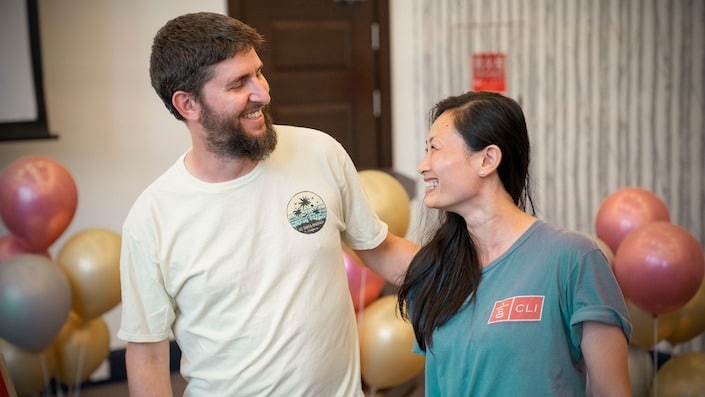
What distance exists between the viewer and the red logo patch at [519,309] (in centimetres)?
151

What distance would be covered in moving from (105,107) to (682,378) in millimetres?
2903

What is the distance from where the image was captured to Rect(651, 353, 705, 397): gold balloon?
9.54 feet

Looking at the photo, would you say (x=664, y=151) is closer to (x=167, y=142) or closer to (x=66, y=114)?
(x=167, y=142)

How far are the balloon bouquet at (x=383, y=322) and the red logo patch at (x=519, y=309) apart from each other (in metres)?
1.43

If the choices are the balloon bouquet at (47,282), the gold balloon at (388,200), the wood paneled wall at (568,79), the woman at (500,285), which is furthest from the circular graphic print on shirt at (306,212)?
the wood paneled wall at (568,79)

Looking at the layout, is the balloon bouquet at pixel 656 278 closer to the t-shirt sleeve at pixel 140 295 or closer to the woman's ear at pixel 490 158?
the woman's ear at pixel 490 158

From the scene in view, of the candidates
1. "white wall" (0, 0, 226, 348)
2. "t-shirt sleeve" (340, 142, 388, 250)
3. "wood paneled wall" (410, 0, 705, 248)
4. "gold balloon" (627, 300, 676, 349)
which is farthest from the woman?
"wood paneled wall" (410, 0, 705, 248)

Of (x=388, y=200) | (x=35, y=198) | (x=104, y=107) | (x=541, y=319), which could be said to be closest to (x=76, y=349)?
(x=35, y=198)

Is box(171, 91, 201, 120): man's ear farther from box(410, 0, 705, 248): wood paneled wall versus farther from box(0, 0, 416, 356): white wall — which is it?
box(410, 0, 705, 248): wood paneled wall

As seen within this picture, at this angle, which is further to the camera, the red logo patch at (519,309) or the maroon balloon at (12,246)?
the maroon balloon at (12,246)

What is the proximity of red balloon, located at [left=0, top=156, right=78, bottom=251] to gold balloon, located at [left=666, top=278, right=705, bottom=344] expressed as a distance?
224 centimetres

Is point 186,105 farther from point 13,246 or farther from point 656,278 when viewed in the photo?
point 656,278

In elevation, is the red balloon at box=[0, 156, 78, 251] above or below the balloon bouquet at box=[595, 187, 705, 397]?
above

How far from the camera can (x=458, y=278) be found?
1655mm
